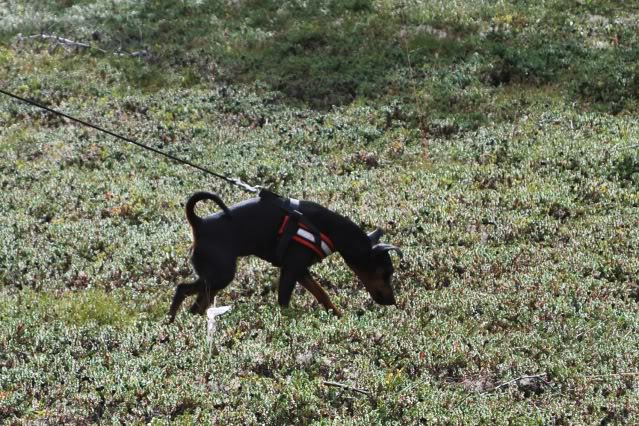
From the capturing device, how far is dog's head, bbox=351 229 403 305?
9469 mm

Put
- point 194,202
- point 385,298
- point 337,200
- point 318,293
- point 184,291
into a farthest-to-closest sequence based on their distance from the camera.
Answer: point 337,200 < point 385,298 < point 318,293 < point 184,291 < point 194,202

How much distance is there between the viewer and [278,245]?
9039 mm

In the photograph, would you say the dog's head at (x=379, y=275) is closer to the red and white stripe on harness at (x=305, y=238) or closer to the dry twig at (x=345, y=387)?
the red and white stripe on harness at (x=305, y=238)

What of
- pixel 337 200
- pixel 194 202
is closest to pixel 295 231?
pixel 194 202

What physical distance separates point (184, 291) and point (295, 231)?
4.14ft

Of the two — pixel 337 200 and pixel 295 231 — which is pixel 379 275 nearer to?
pixel 295 231

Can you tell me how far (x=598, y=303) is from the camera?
9.08 meters

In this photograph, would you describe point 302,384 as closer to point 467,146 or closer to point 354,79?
point 467,146

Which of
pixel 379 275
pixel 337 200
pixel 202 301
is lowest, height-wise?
pixel 337 200

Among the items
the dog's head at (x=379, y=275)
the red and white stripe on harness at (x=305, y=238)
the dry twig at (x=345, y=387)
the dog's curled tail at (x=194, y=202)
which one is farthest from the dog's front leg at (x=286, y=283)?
the dry twig at (x=345, y=387)

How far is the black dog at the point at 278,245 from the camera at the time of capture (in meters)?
8.90

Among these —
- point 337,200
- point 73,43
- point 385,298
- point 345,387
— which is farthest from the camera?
point 73,43

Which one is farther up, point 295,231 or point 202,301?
point 295,231

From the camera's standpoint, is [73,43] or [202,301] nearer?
[202,301]
